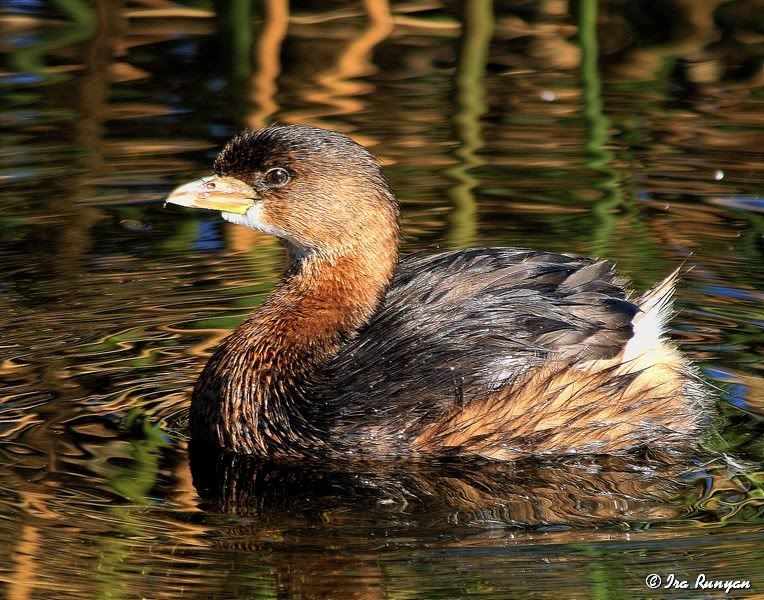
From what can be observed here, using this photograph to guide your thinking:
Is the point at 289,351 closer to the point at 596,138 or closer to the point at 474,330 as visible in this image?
the point at 474,330

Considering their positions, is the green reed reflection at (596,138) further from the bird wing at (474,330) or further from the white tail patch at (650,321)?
the bird wing at (474,330)

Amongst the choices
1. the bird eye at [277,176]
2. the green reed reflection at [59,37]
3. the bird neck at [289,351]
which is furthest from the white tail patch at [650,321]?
the green reed reflection at [59,37]

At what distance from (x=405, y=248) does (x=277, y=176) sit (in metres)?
1.72

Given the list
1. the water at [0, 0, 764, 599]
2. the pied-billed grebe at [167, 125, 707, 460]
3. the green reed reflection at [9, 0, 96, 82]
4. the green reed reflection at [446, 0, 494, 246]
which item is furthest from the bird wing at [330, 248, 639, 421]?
the green reed reflection at [9, 0, 96, 82]

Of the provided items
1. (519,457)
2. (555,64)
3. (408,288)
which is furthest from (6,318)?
(555,64)

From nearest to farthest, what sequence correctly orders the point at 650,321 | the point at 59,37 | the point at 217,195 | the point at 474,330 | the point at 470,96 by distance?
the point at 474,330, the point at 650,321, the point at 217,195, the point at 470,96, the point at 59,37

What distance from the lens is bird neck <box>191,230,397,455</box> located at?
19.4 feet

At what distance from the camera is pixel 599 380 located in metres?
5.86

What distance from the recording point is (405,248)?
25.6ft

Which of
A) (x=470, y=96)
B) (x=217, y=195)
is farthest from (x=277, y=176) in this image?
(x=470, y=96)

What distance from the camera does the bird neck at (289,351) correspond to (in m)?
5.90

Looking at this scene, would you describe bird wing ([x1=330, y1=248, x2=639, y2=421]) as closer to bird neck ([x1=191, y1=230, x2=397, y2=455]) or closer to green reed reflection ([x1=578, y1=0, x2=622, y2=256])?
bird neck ([x1=191, y1=230, x2=397, y2=455])

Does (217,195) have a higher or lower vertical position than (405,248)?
higher

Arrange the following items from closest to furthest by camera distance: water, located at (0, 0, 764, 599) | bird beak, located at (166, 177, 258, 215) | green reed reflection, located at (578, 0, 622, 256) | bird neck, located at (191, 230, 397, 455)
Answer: water, located at (0, 0, 764, 599) < bird neck, located at (191, 230, 397, 455) < bird beak, located at (166, 177, 258, 215) < green reed reflection, located at (578, 0, 622, 256)
